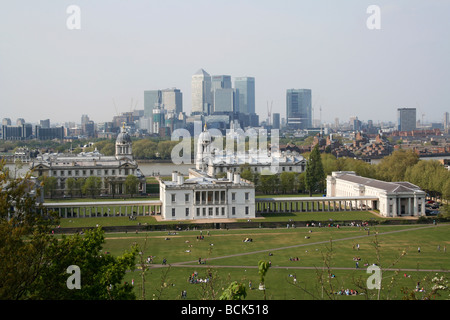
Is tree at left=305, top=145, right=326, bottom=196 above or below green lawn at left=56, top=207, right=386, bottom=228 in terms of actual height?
above

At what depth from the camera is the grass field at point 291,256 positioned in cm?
3469

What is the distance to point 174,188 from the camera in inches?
2638

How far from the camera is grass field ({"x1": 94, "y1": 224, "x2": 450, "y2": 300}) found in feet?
114

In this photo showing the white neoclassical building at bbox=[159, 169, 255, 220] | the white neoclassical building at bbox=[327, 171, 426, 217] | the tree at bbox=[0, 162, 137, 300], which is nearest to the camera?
the tree at bbox=[0, 162, 137, 300]

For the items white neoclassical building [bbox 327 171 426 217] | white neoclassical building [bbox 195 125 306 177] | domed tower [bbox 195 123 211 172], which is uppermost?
domed tower [bbox 195 123 211 172]

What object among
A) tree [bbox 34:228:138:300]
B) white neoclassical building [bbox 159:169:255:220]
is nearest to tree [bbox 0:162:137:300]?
tree [bbox 34:228:138:300]

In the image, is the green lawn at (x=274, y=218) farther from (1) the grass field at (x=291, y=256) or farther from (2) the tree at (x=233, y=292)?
(2) the tree at (x=233, y=292)

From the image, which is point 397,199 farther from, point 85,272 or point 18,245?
point 18,245

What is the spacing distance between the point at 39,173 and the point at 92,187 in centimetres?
1069

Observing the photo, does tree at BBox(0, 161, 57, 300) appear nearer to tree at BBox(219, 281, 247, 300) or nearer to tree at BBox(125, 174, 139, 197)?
tree at BBox(219, 281, 247, 300)

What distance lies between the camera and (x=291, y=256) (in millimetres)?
45688
